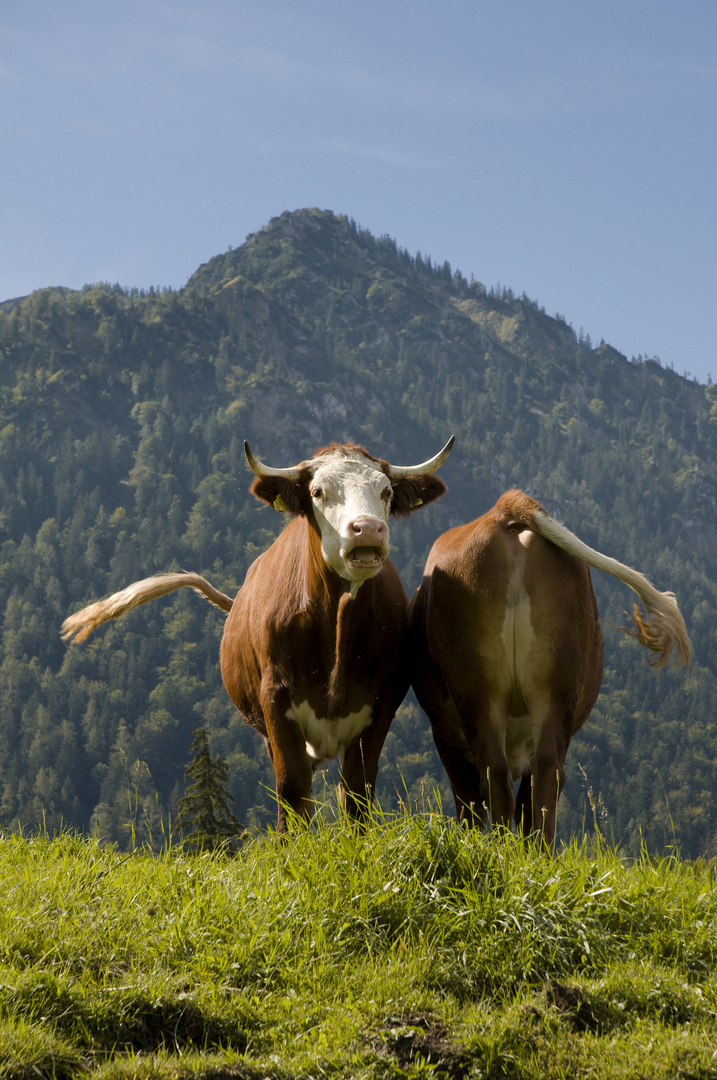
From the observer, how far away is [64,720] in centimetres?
15862

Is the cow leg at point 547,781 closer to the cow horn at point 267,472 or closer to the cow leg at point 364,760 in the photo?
the cow leg at point 364,760

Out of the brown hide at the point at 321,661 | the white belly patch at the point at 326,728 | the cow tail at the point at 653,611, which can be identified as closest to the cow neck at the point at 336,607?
the brown hide at the point at 321,661

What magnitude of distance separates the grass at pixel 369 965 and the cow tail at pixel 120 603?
3.79m

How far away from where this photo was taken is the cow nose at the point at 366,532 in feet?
20.0

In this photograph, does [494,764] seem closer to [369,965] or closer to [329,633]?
[329,633]

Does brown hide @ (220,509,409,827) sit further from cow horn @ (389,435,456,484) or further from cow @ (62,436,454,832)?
cow horn @ (389,435,456,484)

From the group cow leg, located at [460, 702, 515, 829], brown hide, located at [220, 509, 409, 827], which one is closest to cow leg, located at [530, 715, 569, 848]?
cow leg, located at [460, 702, 515, 829]

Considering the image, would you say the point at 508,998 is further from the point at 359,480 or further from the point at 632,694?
the point at 632,694

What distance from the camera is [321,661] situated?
6871mm

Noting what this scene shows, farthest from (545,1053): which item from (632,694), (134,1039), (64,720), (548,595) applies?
(632,694)

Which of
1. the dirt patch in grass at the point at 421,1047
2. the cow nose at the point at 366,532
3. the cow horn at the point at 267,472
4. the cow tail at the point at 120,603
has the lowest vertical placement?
the dirt patch in grass at the point at 421,1047

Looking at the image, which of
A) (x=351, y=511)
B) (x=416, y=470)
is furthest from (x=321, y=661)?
(x=416, y=470)

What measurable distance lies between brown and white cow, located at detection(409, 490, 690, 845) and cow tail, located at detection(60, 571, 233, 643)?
3.16m

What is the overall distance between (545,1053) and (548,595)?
3.03m
